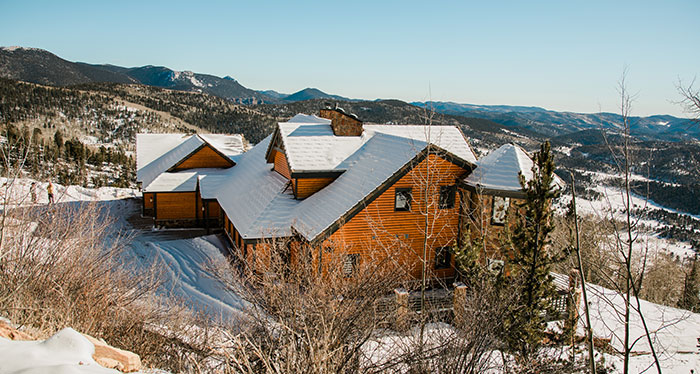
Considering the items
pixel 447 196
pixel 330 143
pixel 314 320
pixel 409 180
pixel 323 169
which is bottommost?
pixel 314 320

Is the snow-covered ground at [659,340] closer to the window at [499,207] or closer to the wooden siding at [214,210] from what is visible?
the window at [499,207]

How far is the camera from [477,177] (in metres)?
17.5

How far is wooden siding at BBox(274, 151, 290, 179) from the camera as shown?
800 inches

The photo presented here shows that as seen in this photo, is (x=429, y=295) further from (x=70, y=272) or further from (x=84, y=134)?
(x=84, y=134)

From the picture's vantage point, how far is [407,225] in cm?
1764

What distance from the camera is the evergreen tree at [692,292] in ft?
109

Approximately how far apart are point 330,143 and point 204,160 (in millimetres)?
12223

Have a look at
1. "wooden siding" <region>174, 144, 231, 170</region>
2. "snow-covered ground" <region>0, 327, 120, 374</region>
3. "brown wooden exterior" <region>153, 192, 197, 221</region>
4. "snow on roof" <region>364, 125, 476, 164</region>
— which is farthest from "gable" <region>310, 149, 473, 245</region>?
"wooden siding" <region>174, 144, 231, 170</region>

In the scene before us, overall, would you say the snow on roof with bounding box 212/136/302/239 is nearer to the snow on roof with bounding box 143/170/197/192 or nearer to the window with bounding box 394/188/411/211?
the snow on roof with bounding box 143/170/197/192

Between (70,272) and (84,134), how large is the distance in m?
77.0

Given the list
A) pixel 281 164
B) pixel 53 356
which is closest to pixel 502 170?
pixel 281 164

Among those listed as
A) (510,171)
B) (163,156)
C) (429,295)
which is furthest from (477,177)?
(163,156)

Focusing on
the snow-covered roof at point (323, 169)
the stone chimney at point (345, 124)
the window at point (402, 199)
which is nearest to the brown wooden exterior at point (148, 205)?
the snow-covered roof at point (323, 169)

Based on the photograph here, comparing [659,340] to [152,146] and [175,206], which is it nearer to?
[175,206]
